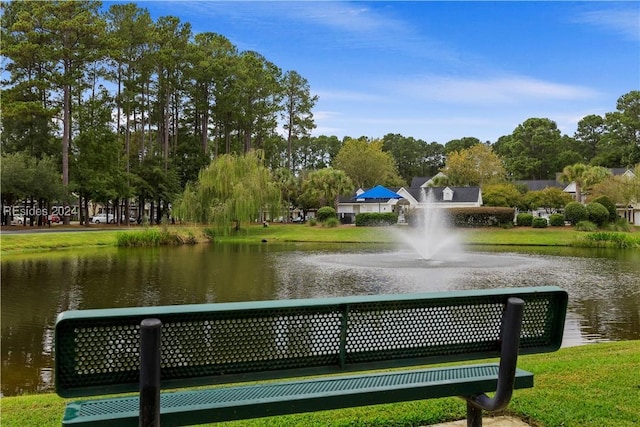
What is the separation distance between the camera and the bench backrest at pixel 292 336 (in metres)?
2.40

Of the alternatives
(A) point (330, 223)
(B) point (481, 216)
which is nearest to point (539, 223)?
(B) point (481, 216)

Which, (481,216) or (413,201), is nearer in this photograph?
(481,216)

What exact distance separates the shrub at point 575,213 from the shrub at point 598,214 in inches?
12.1

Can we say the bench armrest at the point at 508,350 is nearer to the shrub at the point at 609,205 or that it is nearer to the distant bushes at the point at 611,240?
the distant bushes at the point at 611,240

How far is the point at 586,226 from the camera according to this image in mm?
35500

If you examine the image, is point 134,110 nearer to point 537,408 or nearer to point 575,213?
point 575,213

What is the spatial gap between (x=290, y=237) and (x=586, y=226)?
1963cm

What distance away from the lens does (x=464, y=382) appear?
2.99 metres

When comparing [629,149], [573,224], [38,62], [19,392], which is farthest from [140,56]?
[629,149]

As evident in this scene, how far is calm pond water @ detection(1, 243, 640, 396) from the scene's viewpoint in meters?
8.78

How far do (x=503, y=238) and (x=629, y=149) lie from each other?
1917 inches

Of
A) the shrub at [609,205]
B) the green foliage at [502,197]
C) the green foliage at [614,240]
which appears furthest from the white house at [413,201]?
the green foliage at [614,240]

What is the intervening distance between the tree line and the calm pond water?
2008 centimetres

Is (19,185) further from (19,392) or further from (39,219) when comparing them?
(19,392)
